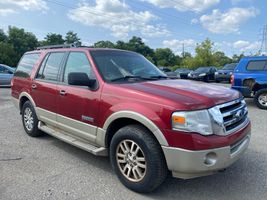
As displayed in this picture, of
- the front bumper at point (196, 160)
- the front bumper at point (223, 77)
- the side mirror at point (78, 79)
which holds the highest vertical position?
the side mirror at point (78, 79)

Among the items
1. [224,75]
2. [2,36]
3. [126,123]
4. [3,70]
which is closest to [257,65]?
[126,123]

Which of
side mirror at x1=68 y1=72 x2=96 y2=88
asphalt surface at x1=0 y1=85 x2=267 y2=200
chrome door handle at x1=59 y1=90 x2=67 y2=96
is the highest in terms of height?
side mirror at x1=68 y1=72 x2=96 y2=88

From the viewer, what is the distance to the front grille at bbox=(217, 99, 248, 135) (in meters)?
3.24

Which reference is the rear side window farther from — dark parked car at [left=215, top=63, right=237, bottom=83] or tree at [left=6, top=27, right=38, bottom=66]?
tree at [left=6, top=27, right=38, bottom=66]

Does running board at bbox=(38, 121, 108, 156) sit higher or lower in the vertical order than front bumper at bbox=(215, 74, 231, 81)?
lower

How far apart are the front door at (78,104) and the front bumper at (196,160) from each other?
134 centimetres

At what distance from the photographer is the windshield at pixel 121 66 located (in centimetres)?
409

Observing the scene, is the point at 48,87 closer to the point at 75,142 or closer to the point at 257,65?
the point at 75,142

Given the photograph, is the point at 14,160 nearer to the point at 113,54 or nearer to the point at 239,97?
the point at 113,54

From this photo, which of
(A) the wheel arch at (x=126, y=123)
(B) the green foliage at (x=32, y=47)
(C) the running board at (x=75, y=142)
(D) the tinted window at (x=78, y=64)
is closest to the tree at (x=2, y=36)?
(B) the green foliage at (x=32, y=47)

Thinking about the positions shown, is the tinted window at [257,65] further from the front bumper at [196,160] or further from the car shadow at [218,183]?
the front bumper at [196,160]

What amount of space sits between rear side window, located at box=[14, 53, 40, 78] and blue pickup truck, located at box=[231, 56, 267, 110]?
703 cm

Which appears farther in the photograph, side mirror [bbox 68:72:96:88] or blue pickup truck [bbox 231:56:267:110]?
blue pickup truck [bbox 231:56:267:110]

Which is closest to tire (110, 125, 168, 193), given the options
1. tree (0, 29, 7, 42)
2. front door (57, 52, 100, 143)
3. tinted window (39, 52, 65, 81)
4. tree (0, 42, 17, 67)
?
front door (57, 52, 100, 143)
